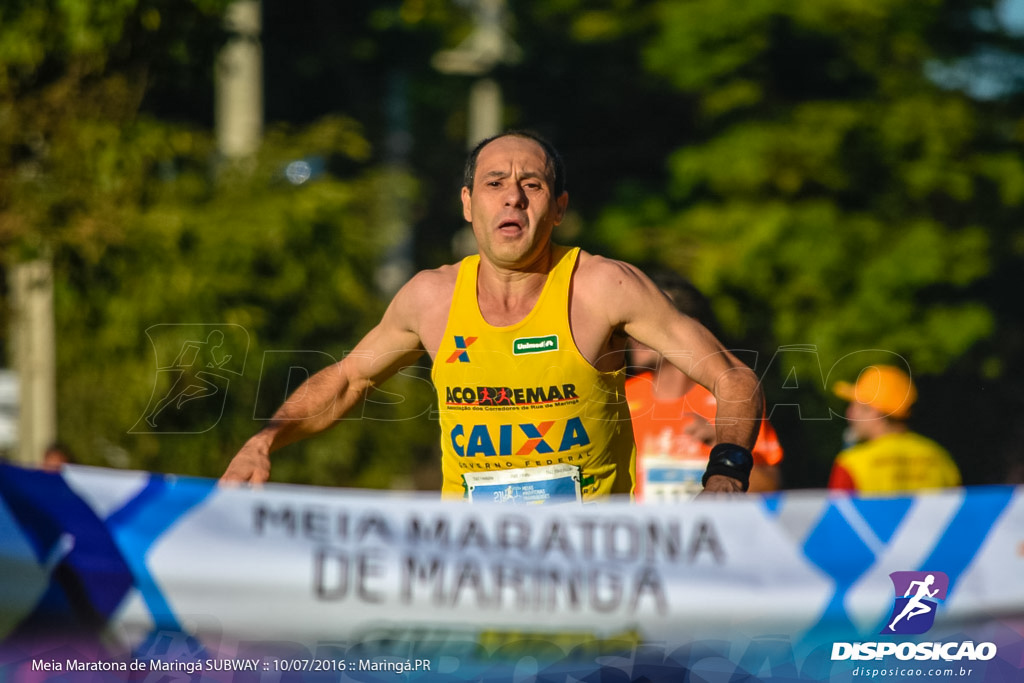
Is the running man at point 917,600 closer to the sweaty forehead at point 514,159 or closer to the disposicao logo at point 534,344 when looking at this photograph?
the disposicao logo at point 534,344

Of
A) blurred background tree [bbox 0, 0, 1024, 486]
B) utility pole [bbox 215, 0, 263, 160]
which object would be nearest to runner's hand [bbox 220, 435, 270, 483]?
blurred background tree [bbox 0, 0, 1024, 486]

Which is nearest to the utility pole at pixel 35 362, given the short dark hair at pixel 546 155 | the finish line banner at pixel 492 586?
the finish line banner at pixel 492 586

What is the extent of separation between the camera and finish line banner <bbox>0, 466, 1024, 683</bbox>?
4.03 metres

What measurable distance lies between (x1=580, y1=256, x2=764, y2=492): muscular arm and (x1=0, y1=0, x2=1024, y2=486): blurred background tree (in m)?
3.92

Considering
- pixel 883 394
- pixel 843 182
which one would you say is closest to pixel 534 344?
pixel 883 394

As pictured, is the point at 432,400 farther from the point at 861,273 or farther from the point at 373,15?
the point at 373,15

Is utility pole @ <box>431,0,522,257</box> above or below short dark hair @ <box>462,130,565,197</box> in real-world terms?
above

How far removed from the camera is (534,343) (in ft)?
12.4

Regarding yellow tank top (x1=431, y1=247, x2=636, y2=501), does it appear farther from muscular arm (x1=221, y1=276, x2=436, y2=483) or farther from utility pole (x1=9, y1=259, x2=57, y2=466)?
utility pole (x1=9, y1=259, x2=57, y2=466)

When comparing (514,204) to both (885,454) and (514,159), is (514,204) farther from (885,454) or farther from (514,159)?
(885,454)

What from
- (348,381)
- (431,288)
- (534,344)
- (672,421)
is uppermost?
(431,288)

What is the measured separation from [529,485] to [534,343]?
0.45 meters

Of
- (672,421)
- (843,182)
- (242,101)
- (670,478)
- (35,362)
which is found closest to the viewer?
(670,478)

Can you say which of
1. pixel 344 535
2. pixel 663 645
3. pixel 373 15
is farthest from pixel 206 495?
pixel 373 15
